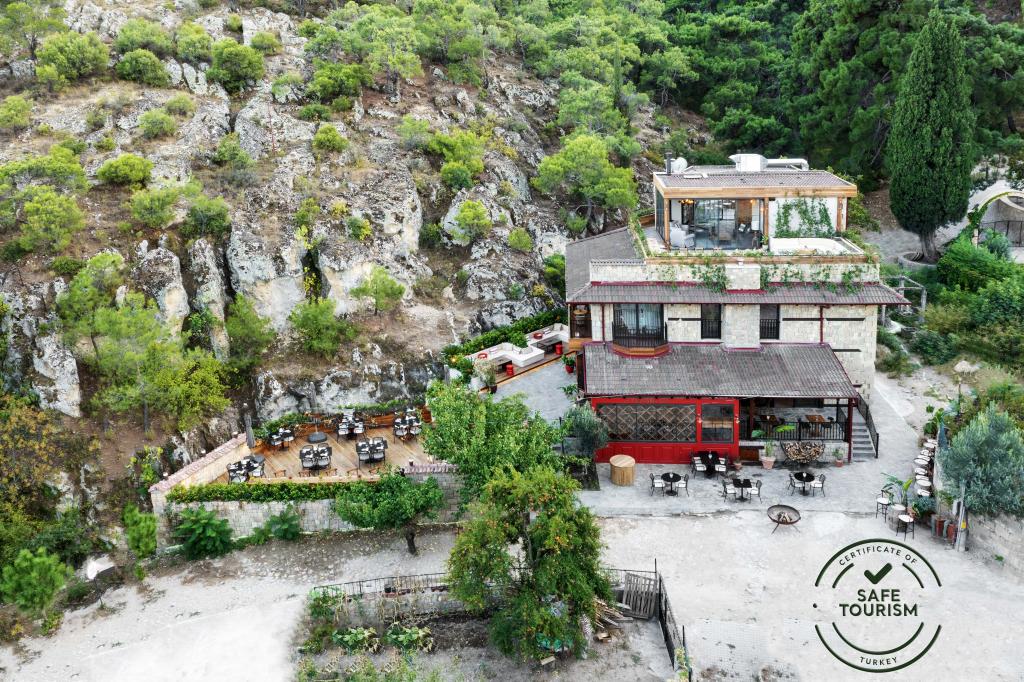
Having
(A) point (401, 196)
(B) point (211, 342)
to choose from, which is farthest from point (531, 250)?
(B) point (211, 342)

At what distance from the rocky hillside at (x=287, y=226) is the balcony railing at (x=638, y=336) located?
8463mm


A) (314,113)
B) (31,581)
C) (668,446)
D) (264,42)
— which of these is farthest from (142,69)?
(668,446)

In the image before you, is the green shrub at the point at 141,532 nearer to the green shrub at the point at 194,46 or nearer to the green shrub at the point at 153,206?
the green shrub at the point at 153,206

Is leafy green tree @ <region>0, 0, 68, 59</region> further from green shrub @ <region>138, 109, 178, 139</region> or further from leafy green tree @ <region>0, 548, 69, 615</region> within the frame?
leafy green tree @ <region>0, 548, 69, 615</region>

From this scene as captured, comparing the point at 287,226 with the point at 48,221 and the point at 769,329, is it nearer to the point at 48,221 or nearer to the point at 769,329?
the point at 48,221

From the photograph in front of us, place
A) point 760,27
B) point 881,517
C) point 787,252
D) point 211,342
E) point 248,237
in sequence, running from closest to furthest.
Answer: point 881,517
point 787,252
point 211,342
point 248,237
point 760,27

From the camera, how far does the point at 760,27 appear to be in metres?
59.0

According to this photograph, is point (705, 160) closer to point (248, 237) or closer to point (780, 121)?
point (780, 121)

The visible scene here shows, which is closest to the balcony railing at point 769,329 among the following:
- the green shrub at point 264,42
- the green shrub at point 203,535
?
the green shrub at point 203,535

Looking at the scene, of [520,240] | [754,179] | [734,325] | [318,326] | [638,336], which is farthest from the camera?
[520,240]

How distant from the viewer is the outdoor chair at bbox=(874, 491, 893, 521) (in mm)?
22594

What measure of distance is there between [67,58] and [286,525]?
103ft

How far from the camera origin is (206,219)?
33.4m

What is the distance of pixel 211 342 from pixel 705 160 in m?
34.0
